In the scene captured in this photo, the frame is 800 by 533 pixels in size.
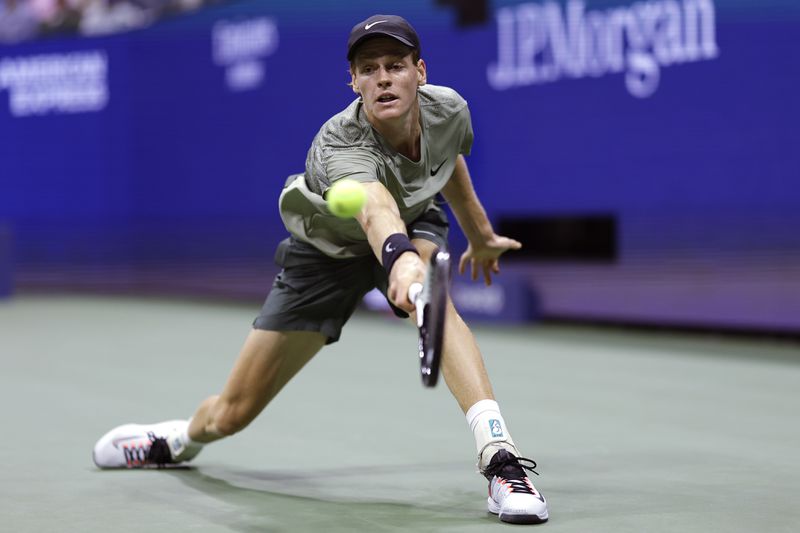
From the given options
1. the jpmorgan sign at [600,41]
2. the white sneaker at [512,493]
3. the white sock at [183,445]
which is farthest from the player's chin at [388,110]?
the jpmorgan sign at [600,41]

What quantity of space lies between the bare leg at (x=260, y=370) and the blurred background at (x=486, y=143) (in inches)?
214

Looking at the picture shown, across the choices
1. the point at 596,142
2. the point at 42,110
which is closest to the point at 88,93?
the point at 42,110

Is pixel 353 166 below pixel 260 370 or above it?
above

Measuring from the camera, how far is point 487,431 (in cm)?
403

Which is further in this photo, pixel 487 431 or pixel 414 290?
pixel 487 431

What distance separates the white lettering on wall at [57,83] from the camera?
574 inches

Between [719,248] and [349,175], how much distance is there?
6.22 metres

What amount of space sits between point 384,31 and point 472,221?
3.39 feet

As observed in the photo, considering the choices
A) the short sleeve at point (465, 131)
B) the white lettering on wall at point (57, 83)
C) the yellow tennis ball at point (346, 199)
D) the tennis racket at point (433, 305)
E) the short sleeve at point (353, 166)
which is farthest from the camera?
the white lettering on wall at point (57, 83)

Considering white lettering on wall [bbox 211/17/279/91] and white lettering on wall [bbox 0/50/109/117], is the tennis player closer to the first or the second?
white lettering on wall [bbox 211/17/279/91]

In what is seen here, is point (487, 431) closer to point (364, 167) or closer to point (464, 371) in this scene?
point (464, 371)

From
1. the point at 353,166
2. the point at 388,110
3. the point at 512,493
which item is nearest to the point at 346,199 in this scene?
the point at 353,166

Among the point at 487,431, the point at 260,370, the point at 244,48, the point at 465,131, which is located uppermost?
the point at 244,48

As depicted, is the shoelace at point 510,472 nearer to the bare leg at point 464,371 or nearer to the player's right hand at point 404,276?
the bare leg at point 464,371
